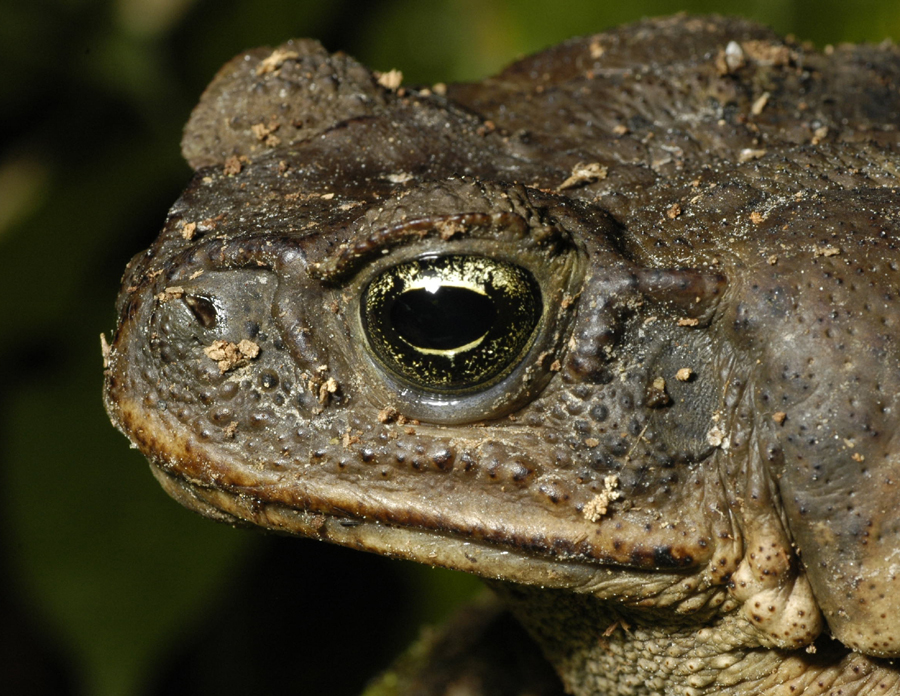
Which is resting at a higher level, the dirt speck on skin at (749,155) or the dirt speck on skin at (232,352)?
the dirt speck on skin at (749,155)

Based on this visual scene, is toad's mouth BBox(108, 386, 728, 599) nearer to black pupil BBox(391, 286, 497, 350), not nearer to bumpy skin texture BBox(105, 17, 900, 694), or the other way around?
bumpy skin texture BBox(105, 17, 900, 694)

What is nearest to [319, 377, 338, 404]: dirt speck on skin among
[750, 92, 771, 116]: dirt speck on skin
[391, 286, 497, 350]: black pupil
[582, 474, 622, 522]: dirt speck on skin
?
[391, 286, 497, 350]: black pupil

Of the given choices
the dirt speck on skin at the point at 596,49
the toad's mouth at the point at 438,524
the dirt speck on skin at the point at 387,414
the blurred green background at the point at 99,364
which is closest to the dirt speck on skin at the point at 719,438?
the toad's mouth at the point at 438,524

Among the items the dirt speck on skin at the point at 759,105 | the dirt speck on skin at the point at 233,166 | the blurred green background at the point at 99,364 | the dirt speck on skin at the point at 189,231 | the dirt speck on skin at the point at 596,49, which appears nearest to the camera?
the dirt speck on skin at the point at 189,231

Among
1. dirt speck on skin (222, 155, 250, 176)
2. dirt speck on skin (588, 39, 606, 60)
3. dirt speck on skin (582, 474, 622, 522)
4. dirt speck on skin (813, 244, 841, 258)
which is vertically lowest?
dirt speck on skin (582, 474, 622, 522)

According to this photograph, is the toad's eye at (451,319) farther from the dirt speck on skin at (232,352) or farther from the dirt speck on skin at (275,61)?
the dirt speck on skin at (275,61)

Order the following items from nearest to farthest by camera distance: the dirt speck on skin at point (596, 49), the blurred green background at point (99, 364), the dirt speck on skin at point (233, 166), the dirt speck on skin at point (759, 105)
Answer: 1. the dirt speck on skin at point (233, 166)
2. the dirt speck on skin at point (759, 105)
3. the dirt speck on skin at point (596, 49)
4. the blurred green background at point (99, 364)

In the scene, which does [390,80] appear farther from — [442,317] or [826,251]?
[826,251]

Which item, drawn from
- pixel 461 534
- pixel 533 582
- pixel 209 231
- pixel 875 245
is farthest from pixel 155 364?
pixel 875 245
